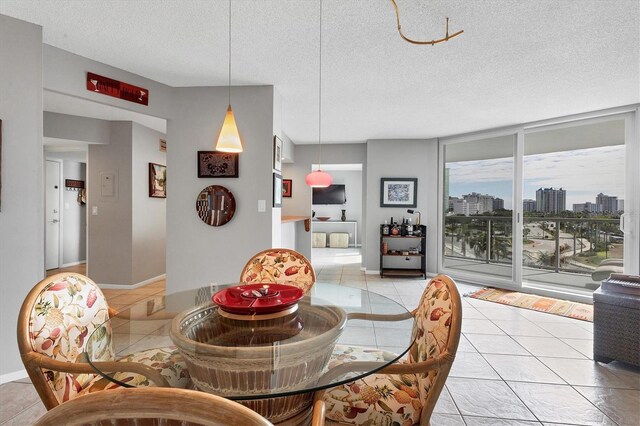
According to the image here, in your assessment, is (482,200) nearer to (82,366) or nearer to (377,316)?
(377,316)

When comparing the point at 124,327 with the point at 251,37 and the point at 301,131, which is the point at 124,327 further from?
the point at 301,131

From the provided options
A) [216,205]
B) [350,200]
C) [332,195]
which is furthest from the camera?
[350,200]

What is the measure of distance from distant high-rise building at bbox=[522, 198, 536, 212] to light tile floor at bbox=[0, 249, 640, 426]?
1697 mm

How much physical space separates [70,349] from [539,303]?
4.85m

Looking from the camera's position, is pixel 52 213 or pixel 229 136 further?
pixel 52 213

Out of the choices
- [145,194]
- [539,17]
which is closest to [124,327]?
[539,17]

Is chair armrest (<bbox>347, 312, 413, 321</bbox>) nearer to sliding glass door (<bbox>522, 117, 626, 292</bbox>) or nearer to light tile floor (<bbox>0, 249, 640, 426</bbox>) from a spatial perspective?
light tile floor (<bbox>0, 249, 640, 426</bbox>)

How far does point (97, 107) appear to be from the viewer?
158 inches

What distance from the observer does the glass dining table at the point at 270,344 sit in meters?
1.06

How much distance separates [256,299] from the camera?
1450mm

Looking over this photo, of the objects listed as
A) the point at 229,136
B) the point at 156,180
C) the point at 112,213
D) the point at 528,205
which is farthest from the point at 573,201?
the point at 112,213

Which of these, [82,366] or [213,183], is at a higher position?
[213,183]

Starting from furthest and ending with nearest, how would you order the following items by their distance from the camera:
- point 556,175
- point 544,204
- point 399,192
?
point 399,192, point 544,204, point 556,175

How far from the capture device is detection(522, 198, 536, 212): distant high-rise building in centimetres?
482
